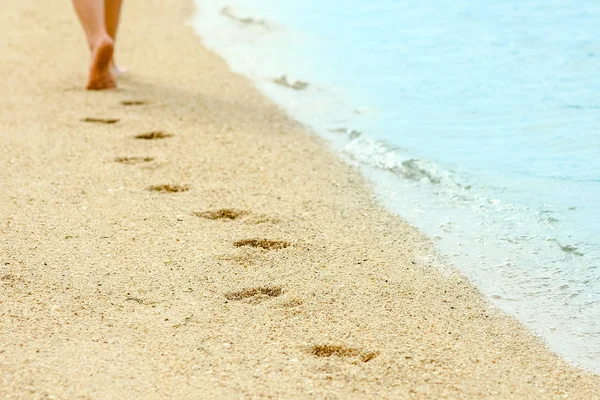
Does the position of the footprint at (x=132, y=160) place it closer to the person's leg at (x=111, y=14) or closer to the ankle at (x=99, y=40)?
the ankle at (x=99, y=40)

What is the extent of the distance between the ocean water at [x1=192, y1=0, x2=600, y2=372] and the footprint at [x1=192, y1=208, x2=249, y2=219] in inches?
23.3

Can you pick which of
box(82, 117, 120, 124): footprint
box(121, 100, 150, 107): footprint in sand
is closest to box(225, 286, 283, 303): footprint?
box(82, 117, 120, 124): footprint

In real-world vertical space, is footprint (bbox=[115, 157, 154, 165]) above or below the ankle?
below

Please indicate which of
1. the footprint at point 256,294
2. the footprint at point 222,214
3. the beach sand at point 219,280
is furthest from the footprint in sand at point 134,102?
the footprint at point 256,294

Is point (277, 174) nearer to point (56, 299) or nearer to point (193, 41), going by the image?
point (56, 299)

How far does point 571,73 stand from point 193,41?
8.74 feet

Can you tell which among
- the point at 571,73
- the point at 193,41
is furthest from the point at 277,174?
the point at 193,41

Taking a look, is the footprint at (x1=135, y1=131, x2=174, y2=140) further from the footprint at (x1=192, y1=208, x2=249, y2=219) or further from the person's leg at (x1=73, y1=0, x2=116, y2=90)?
the footprint at (x1=192, y1=208, x2=249, y2=219)

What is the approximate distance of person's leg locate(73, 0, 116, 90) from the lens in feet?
14.8

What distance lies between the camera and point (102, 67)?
469 cm

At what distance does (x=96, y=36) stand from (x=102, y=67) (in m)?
0.17

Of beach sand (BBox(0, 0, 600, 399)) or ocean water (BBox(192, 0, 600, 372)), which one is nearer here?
beach sand (BBox(0, 0, 600, 399))

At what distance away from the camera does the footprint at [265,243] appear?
2869mm

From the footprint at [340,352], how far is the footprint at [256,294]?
0.32 m
